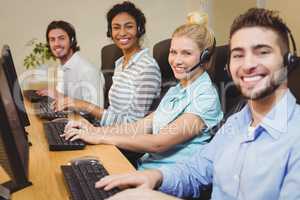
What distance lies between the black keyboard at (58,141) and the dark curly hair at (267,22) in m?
0.80

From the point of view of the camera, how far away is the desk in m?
1.13

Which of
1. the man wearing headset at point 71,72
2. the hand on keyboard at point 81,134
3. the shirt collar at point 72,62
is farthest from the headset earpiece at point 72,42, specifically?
the hand on keyboard at point 81,134

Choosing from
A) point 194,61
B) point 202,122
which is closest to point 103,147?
point 202,122

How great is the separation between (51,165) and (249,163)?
2.29 ft

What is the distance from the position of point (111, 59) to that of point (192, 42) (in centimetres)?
158

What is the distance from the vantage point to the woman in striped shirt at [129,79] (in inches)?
75.6

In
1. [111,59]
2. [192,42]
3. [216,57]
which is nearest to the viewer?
[192,42]

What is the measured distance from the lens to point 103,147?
1.57m

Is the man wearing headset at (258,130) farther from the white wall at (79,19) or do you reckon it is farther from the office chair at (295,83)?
the white wall at (79,19)

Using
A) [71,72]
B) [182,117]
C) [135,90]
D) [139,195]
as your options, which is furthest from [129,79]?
[139,195]

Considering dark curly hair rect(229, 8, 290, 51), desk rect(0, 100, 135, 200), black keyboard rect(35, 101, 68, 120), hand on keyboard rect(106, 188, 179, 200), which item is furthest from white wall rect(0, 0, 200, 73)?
hand on keyboard rect(106, 188, 179, 200)

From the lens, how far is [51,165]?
137 cm

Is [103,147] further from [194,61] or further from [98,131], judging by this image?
[194,61]

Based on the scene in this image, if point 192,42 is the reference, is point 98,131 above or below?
below
